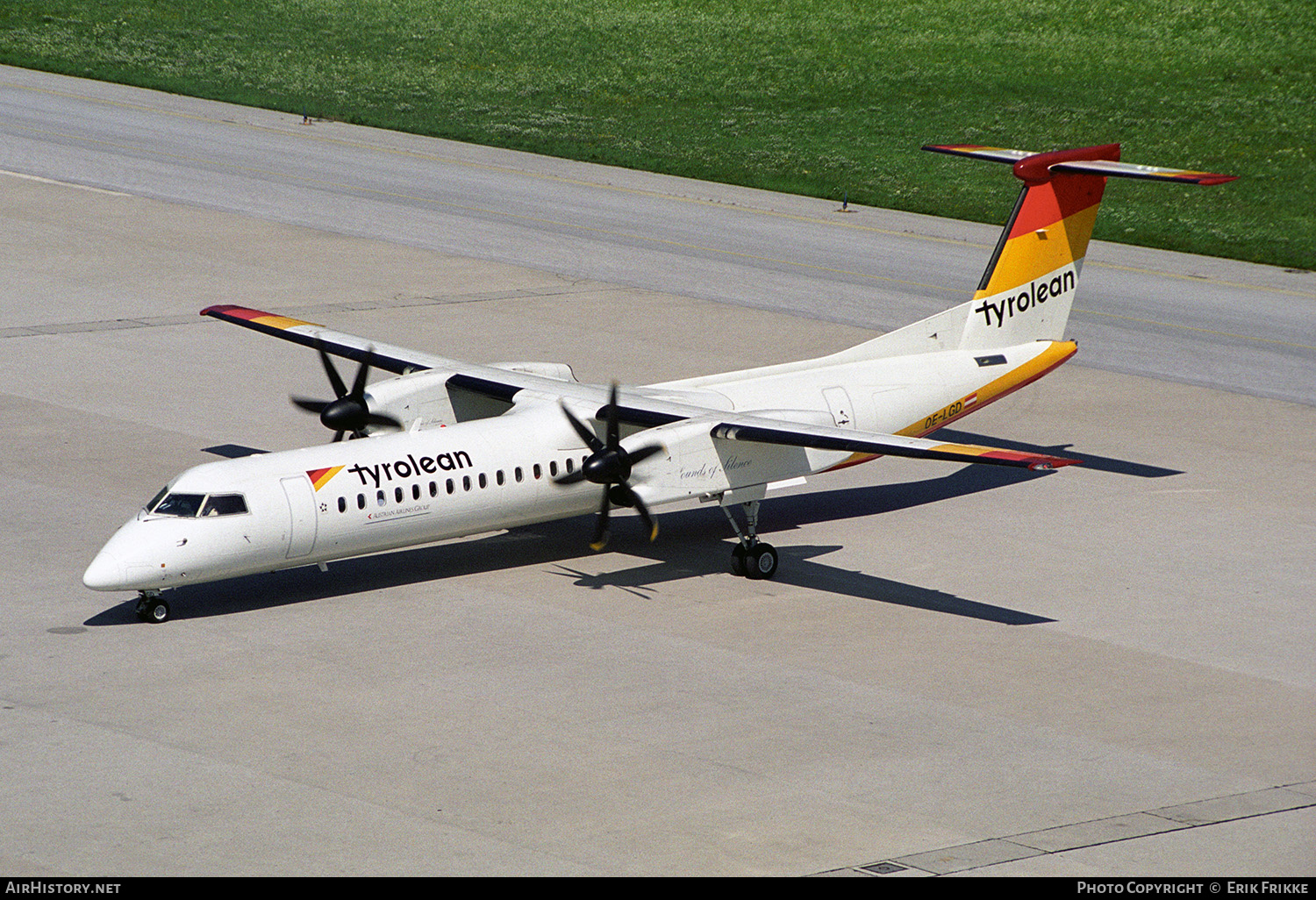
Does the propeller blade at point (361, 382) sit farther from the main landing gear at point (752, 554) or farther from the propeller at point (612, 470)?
the main landing gear at point (752, 554)

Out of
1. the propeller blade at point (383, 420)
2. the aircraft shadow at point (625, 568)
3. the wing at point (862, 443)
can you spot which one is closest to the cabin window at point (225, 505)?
the aircraft shadow at point (625, 568)

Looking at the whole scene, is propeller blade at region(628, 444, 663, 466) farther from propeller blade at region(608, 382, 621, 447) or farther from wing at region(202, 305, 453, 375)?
wing at region(202, 305, 453, 375)

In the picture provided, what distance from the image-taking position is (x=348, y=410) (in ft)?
88.0

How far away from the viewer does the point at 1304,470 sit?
107 ft

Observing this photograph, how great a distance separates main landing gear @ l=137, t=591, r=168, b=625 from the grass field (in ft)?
129

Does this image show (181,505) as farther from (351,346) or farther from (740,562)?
(740,562)

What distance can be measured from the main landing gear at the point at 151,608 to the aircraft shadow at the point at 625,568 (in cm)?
22

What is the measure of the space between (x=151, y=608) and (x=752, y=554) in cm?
909

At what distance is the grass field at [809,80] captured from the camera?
61250 millimetres

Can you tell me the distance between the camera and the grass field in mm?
61250

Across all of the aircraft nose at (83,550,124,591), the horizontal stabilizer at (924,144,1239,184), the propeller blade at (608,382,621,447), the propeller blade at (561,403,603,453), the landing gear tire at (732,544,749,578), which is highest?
the horizontal stabilizer at (924,144,1239,184)

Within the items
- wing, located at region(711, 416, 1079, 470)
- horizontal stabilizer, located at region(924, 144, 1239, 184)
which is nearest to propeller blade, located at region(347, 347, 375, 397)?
wing, located at region(711, 416, 1079, 470)

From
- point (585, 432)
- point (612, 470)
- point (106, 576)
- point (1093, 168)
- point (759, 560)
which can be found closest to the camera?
point (106, 576)

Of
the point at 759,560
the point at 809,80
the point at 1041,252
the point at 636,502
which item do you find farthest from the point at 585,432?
the point at 809,80
